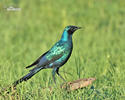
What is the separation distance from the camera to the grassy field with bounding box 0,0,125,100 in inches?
204

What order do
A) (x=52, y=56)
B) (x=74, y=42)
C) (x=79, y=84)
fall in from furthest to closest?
(x=74, y=42) < (x=52, y=56) < (x=79, y=84)

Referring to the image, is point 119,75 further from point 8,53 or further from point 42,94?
point 8,53

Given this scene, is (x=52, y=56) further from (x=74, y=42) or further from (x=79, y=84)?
(x=74, y=42)

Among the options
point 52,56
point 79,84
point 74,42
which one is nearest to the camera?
point 79,84

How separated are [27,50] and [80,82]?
4071mm

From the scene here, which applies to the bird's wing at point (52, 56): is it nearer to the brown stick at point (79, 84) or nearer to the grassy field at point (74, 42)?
the grassy field at point (74, 42)

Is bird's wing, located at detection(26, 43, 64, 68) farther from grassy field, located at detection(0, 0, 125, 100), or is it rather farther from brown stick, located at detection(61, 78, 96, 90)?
brown stick, located at detection(61, 78, 96, 90)

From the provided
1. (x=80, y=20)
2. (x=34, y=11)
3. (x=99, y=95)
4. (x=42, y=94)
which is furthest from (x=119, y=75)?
(x=34, y=11)

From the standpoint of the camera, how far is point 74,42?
8.12 meters

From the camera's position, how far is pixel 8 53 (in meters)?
8.52

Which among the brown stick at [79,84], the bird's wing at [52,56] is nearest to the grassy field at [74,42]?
the brown stick at [79,84]

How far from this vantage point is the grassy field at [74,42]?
5.18m

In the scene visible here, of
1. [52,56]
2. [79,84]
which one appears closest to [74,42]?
[52,56]

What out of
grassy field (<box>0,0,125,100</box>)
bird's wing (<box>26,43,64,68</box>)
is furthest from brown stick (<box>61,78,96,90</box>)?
bird's wing (<box>26,43,64,68</box>)
